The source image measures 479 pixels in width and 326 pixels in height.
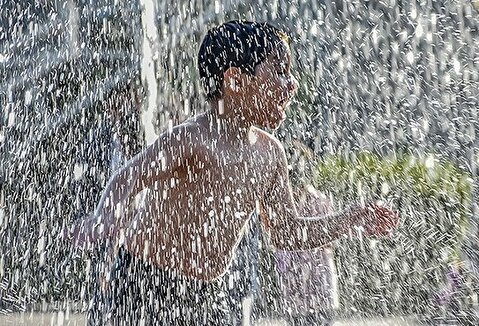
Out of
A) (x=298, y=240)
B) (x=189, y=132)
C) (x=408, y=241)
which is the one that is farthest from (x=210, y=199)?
(x=408, y=241)

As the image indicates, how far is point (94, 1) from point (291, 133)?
222 centimetres

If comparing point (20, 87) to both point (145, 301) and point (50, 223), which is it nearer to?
point (50, 223)

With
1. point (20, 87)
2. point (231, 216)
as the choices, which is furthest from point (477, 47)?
point (231, 216)

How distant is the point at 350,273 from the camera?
596 centimetres

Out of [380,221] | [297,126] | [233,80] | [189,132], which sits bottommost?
[297,126]

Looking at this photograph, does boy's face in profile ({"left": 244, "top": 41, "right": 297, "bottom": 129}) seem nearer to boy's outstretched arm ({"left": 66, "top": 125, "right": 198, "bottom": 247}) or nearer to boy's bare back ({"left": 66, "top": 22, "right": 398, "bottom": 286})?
boy's bare back ({"left": 66, "top": 22, "right": 398, "bottom": 286})

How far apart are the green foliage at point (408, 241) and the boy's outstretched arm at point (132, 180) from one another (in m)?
2.80

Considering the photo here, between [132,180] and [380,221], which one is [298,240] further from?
[132,180]

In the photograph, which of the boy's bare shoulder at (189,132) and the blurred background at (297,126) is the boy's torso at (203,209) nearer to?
the boy's bare shoulder at (189,132)

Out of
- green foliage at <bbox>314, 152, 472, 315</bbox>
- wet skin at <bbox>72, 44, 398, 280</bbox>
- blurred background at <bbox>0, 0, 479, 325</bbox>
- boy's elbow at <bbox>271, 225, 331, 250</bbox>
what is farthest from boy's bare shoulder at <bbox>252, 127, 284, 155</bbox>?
green foliage at <bbox>314, 152, 472, 315</bbox>

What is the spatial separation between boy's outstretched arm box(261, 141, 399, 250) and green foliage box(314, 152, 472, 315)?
8.14ft

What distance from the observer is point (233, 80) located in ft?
7.18

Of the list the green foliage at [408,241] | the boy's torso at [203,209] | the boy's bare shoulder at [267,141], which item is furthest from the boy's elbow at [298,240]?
the green foliage at [408,241]

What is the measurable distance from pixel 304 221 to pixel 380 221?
30 cm
